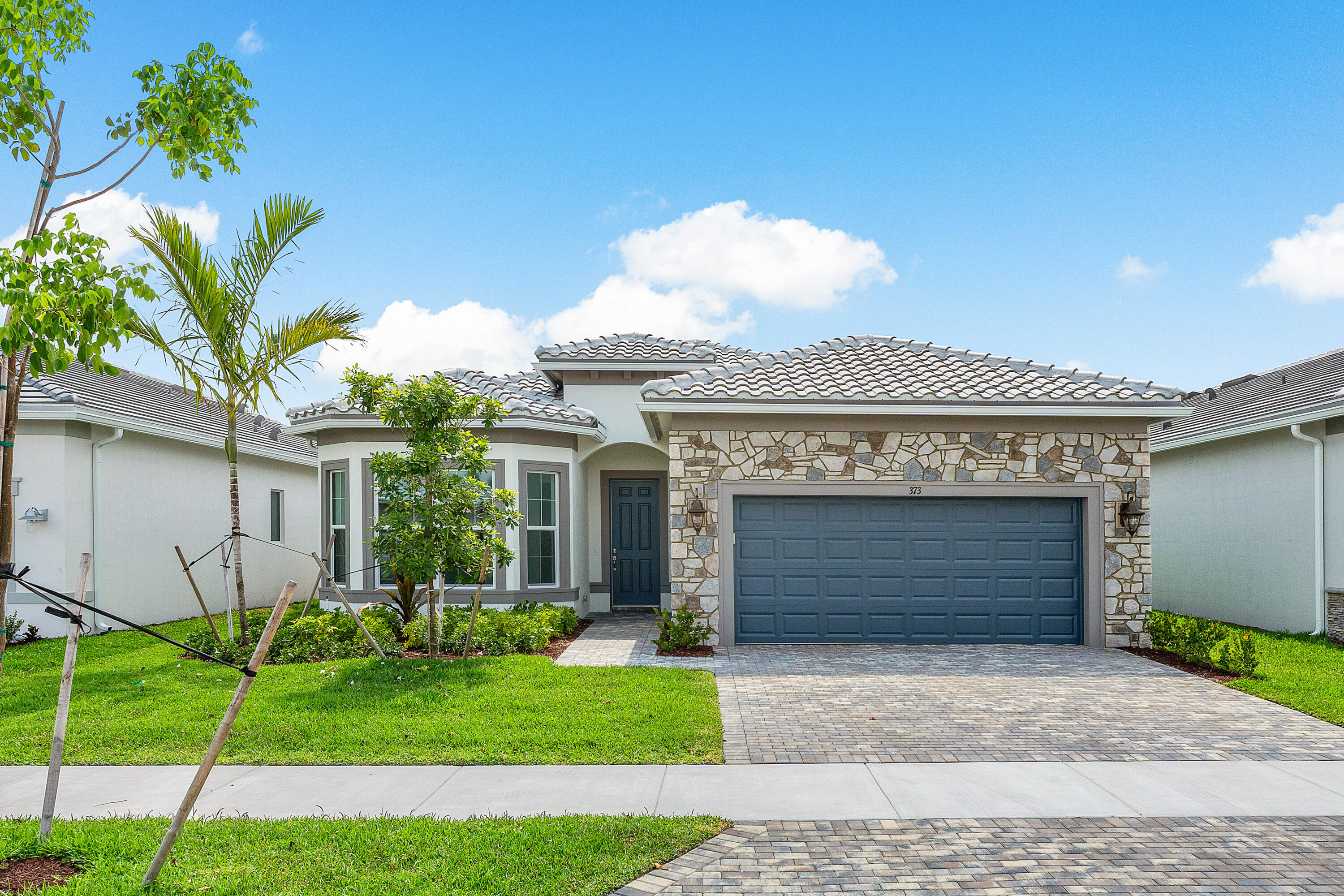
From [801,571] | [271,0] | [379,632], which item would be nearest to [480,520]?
[379,632]

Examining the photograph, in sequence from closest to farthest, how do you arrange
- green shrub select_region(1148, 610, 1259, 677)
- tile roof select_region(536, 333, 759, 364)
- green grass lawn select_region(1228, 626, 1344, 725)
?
green grass lawn select_region(1228, 626, 1344, 725)
green shrub select_region(1148, 610, 1259, 677)
tile roof select_region(536, 333, 759, 364)

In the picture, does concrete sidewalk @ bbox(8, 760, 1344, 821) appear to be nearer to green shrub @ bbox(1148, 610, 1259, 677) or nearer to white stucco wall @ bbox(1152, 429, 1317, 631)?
green shrub @ bbox(1148, 610, 1259, 677)

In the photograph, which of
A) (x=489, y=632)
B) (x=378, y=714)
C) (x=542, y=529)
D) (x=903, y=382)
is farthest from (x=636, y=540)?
(x=378, y=714)

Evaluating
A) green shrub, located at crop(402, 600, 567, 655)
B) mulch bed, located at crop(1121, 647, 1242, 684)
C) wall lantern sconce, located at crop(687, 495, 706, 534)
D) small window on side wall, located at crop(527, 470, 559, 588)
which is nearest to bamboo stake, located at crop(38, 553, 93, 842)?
green shrub, located at crop(402, 600, 567, 655)

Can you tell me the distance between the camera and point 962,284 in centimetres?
1410

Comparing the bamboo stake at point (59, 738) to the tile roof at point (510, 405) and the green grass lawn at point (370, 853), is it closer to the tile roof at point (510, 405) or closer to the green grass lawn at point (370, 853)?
the green grass lawn at point (370, 853)

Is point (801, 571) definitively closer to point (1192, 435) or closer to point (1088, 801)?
point (1088, 801)

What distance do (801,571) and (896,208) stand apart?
6.44 metres

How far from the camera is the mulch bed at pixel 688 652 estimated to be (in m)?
10.5

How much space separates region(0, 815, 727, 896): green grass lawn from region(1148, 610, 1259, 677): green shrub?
7.40 meters

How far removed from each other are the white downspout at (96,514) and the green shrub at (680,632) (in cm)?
872

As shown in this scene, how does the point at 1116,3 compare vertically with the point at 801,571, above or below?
above

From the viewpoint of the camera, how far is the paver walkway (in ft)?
13.5

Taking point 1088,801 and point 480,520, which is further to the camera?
point 480,520
